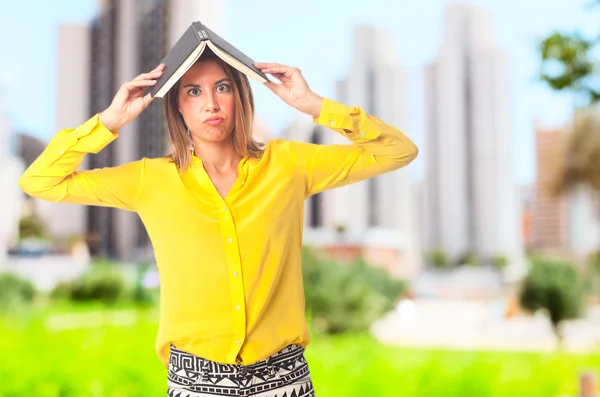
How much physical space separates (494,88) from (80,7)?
12.9m

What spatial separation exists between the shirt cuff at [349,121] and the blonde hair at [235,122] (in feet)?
0.27

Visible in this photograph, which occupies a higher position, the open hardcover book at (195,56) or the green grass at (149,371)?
the open hardcover book at (195,56)

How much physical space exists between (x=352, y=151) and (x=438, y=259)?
20.8 meters

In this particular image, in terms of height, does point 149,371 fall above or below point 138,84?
below

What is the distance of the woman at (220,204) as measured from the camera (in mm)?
768

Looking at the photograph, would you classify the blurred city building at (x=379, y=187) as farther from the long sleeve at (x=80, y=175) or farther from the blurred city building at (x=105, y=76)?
the long sleeve at (x=80, y=175)

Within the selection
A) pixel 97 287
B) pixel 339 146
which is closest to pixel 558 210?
pixel 97 287

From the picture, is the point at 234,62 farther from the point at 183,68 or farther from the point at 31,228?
the point at 31,228

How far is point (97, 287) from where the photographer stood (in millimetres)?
10250

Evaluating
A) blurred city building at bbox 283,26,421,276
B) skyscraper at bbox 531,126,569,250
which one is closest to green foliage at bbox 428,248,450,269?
blurred city building at bbox 283,26,421,276

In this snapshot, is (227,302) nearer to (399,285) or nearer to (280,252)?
(280,252)

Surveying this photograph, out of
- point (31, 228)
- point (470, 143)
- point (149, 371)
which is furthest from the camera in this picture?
point (470, 143)

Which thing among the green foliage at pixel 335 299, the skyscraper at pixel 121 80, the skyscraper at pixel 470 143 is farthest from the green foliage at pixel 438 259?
the green foliage at pixel 335 299

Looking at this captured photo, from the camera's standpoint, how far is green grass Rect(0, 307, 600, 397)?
240 centimetres
